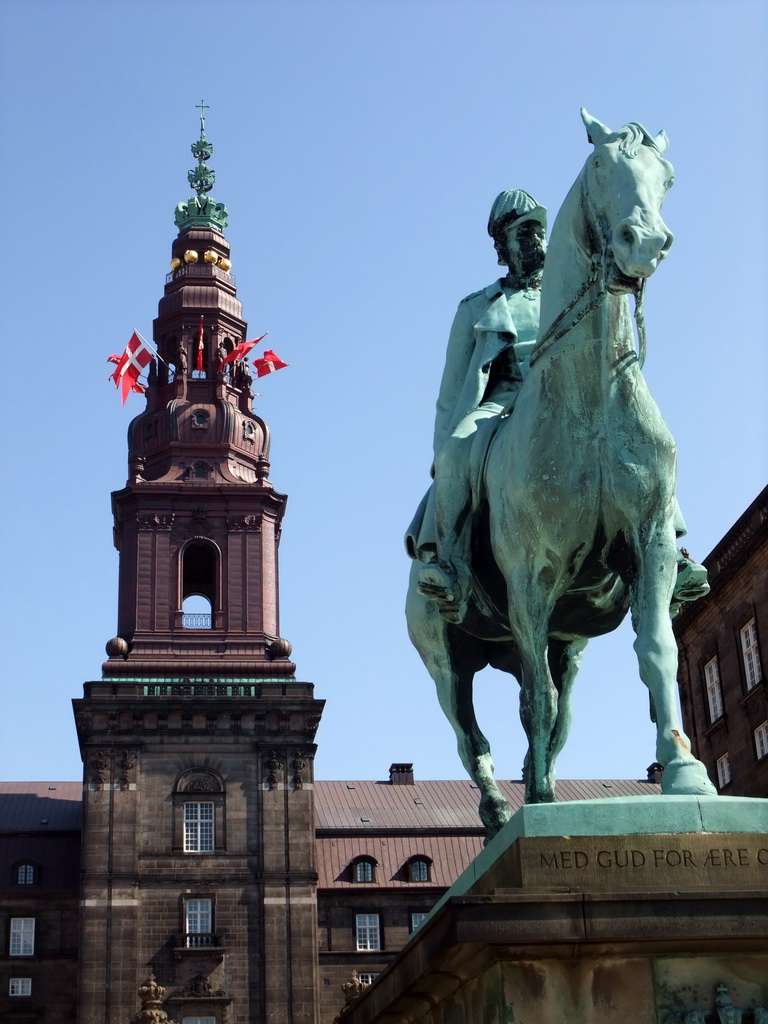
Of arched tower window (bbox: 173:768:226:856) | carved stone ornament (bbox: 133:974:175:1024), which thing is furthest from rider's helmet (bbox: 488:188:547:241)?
arched tower window (bbox: 173:768:226:856)

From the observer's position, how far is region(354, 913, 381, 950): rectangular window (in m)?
75.9

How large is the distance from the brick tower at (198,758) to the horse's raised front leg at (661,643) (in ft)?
197

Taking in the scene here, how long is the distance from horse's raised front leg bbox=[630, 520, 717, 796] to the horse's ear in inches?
82.0

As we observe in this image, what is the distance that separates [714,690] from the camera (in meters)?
48.7

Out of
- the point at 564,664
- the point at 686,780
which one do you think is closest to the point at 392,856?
the point at 564,664

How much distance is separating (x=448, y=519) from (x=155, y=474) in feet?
225

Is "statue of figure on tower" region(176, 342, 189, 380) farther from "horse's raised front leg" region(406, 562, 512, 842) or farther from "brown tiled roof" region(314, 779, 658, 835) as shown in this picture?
"horse's raised front leg" region(406, 562, 512, 842)

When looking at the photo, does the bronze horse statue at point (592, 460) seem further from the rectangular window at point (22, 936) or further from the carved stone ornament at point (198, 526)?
the carved stone ornament at point (198, 526)

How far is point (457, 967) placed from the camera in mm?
7715

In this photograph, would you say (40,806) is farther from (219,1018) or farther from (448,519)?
(448,519)

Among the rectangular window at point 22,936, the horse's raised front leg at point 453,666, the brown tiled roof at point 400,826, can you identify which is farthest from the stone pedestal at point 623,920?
the brown tiled roof at point 400,826

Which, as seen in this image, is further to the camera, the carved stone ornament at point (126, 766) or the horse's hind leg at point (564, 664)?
the carved stone ornament at point (126, 766)

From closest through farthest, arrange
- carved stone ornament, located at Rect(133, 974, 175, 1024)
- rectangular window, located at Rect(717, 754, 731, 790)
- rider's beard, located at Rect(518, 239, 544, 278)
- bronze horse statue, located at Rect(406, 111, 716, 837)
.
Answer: bronze horse statue, located at Rect(406, 111, 716, 837)
rider's beard, located at Rect(518, 239, 544, 278)
rectangular window, located at Rect(717, 754, 731, 790)
carved stone ornament, located at Rect(133, 974, 175, 1024)

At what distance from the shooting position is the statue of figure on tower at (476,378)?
33.0ft
